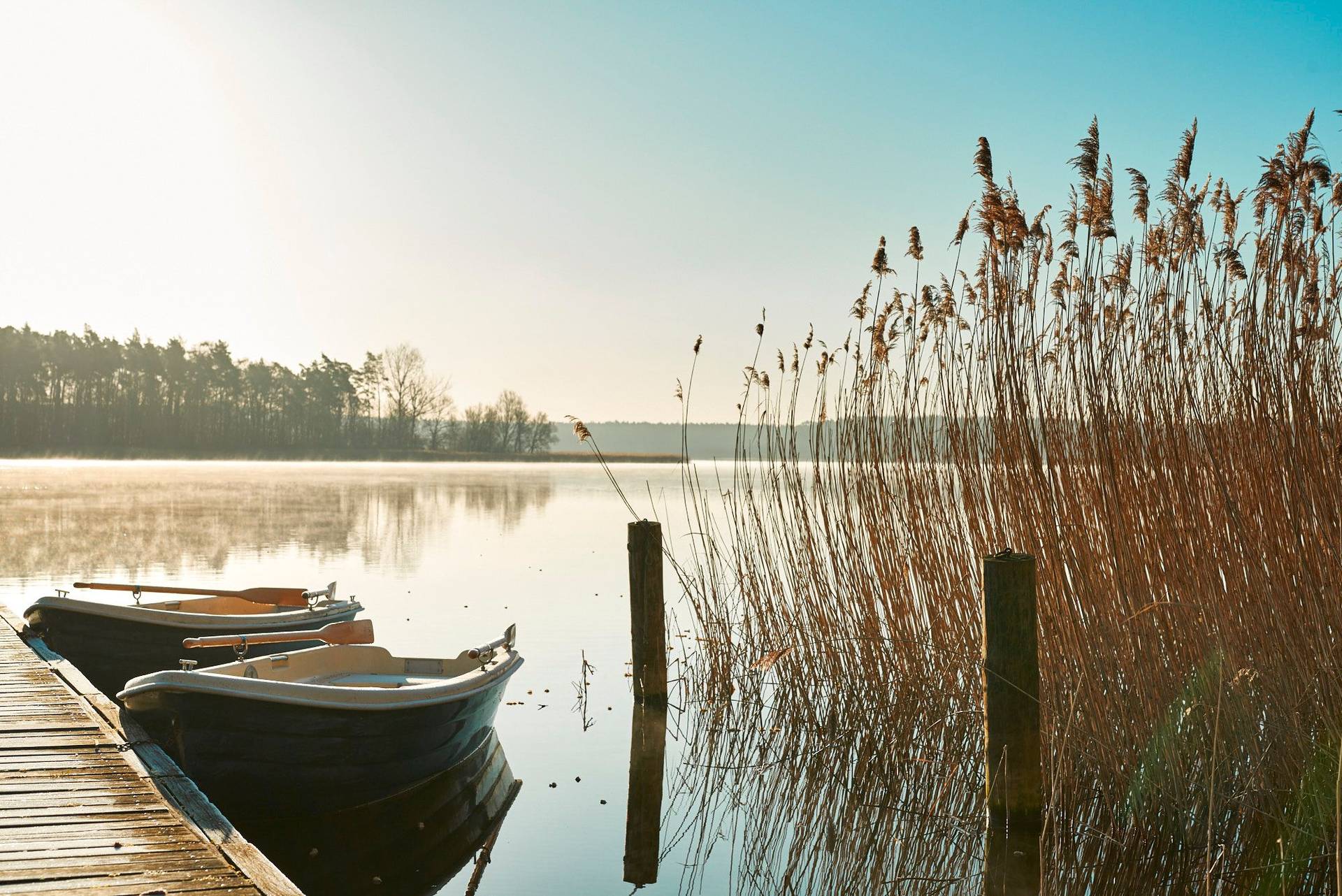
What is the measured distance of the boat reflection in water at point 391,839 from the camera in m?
4.69

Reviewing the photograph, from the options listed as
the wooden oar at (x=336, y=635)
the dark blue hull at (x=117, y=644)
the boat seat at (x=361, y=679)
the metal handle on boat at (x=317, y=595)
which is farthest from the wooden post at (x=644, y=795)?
the metal handle on boat at (x=317, y=595)

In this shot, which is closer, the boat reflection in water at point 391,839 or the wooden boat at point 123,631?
the boat reflection in water at point 391,839

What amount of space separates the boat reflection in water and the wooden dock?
2.53 ft

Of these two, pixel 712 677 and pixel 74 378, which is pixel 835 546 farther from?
pixel 74 378

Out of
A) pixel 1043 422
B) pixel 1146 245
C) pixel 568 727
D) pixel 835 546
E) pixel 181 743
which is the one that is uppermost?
pixel 1146 245

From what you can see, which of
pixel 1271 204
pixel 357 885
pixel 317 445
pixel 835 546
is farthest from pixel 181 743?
pixel 317 445

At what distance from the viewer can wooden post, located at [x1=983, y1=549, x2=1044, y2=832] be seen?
430 centimetres

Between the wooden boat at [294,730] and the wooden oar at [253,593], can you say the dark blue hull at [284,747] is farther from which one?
the wooden oar at [253,593]

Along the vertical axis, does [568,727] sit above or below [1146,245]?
below

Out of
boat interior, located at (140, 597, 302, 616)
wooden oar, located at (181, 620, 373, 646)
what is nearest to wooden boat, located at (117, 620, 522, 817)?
wooden oar, located at (181, 620, 373, 646)

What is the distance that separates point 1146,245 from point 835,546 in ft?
8.08

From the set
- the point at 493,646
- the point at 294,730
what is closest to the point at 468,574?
the point at 493,646

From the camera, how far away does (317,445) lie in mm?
74062

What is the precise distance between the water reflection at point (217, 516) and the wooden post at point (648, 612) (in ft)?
30.9
